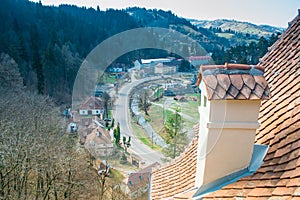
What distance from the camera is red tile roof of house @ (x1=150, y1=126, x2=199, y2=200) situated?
3182 millimetres

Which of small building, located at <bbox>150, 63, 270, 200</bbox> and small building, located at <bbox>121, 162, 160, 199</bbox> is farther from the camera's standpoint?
small building, located at <bbox>121, 162, 160, 199</bbox>

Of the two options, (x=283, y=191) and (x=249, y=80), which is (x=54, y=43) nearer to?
(x=249, y=80)

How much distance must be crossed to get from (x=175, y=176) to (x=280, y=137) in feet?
6.55

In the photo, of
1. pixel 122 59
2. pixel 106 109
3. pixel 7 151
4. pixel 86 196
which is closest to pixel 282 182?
pixel 122 59

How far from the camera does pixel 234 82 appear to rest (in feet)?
6.35

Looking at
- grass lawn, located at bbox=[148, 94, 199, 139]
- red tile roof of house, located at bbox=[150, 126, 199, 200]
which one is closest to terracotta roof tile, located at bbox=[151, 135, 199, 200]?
red tile roof of house, located at bbox=[150, 126, 199, 200]

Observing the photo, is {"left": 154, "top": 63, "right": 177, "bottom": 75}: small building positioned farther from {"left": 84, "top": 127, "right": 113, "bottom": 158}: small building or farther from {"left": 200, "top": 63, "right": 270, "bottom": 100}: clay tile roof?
{"left": 84, "top": 127, "right": 113, "bottom": 158}: small building

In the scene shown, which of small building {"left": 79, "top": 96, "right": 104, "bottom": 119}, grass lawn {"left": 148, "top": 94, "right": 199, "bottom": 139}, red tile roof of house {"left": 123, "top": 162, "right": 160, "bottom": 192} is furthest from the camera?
red tile roof of house {"left": 123, "top": 162, "right": 160, "bottom": 192}

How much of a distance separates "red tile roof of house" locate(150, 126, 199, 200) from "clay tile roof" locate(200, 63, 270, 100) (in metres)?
1.55

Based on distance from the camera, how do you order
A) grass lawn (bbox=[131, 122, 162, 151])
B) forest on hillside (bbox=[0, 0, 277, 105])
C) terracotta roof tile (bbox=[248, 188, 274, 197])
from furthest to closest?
1. forest on hillside (bbox=[0, 0, 277, 105])
2. grass lawn (bbox=[131, 122, 162, 151])
3. terracotta roof tile (bbox=[248, 188, 274, 197])

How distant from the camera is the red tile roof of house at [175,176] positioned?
3.18 m

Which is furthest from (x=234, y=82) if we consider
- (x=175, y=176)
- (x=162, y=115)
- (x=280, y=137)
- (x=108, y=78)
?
(x=108, y=78)

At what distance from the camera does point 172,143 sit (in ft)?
19.0

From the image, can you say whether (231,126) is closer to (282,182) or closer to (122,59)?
(282,182)
